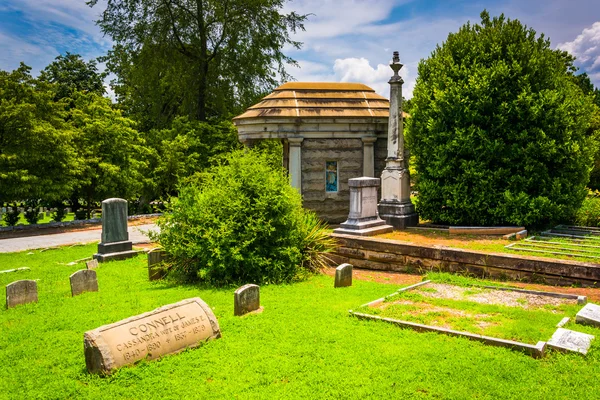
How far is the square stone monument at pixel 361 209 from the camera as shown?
41.8ft

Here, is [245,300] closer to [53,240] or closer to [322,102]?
[322,102]

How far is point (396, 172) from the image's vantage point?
15.0 m

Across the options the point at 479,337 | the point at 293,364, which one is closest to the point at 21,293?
the point at 293,364

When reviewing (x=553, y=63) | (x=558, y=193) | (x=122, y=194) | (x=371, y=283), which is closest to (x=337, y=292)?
(x=371, y=283)

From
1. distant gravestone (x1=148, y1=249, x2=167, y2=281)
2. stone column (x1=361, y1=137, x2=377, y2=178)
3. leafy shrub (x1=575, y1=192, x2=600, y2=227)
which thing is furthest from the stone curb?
leafy shrub (x1=575, y1=192, x2=600, y2=227)

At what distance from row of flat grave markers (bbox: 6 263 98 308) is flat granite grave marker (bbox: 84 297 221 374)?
3750 millimetres

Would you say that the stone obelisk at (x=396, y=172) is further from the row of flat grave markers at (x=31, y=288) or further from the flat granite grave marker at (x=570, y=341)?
the row of flat grave markers at (x=31, y=288)

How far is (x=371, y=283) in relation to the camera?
9750 mm

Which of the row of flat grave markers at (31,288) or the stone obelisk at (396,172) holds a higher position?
the stone obelisk at (396,172)

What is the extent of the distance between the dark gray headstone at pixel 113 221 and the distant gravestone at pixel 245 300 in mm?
7151

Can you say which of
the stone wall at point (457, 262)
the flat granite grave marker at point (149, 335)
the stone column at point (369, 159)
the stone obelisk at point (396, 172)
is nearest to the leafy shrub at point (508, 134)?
the stone obelisk at point (396, 172)

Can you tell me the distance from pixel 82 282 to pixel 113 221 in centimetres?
433

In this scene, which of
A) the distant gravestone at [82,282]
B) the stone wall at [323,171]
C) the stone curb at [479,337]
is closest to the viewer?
the stone curb at [479,337]

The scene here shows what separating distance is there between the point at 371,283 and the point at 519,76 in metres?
8.11
